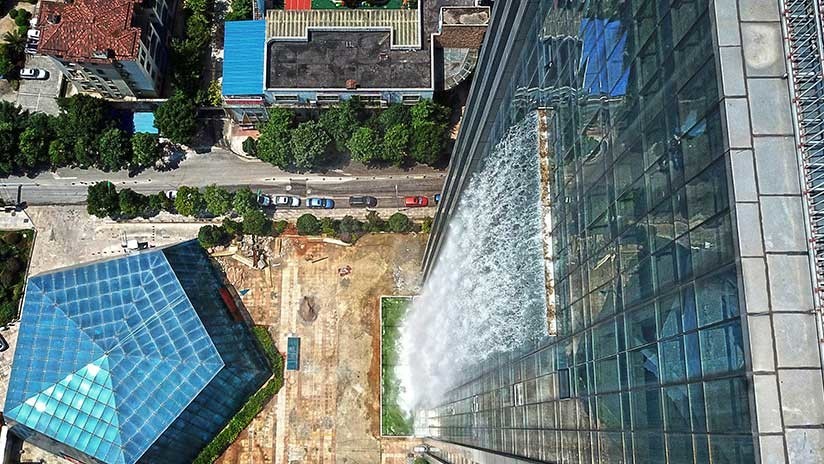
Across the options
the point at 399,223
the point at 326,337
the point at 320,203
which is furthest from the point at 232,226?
the point at 399,223

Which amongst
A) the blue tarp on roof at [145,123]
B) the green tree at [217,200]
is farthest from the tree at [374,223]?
the blue tarp on roof at [145,123]

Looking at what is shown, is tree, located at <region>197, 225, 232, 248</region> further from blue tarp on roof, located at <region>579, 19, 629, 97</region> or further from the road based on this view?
blue tarp on roof, located at <region>579, 19, 629, 97</region>

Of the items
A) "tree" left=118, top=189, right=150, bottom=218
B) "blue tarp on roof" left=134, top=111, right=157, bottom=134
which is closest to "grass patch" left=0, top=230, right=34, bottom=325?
"tree" left=118, top=189, right=150, bottom=218

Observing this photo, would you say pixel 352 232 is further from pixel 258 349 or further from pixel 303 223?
pixel 258 349

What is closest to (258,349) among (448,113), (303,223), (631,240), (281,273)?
(281,273)

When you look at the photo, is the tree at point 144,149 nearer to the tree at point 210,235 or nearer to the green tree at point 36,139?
the green tree at point 36,139

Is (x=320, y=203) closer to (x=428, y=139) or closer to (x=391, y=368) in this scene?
(x=428, y=139)
